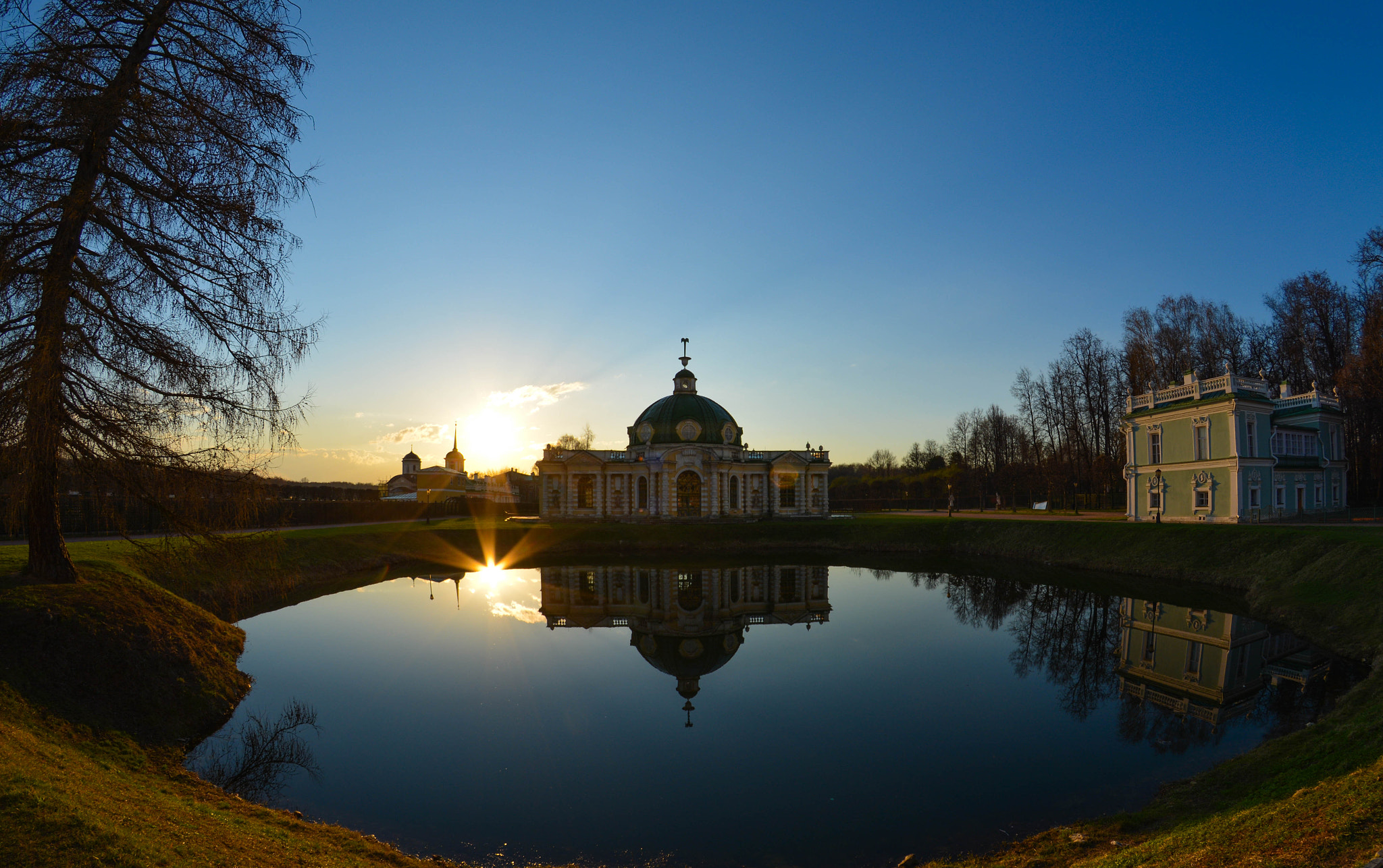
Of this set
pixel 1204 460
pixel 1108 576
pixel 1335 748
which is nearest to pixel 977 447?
pixel 1204 460

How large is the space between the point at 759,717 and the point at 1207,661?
11.2m

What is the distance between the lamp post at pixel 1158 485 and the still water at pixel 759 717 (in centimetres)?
1486

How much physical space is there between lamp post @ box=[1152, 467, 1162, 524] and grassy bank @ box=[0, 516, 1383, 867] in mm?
10781

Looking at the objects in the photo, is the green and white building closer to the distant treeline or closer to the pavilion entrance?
the distant treeline

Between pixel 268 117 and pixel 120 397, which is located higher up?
pixel 268 117

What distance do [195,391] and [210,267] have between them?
196 cm

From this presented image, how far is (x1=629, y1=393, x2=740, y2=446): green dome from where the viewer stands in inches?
2117

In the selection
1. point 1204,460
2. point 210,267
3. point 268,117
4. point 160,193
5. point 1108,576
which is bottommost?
point 1108,576

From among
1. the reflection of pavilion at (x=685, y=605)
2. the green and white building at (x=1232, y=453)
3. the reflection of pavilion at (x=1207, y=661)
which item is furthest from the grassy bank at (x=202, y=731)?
the green and white building at (x=1232, y=453)

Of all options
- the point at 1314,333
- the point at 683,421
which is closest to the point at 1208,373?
the point at 1314,333

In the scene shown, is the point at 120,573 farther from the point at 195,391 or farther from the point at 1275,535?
the point at 1275,535

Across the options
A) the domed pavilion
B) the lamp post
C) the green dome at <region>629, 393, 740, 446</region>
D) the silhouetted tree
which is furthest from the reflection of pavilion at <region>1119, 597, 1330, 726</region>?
the green dome at <region>629, 393, 740, 446</region>

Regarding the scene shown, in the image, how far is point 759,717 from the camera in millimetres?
12719

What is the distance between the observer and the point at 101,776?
7.54 m
